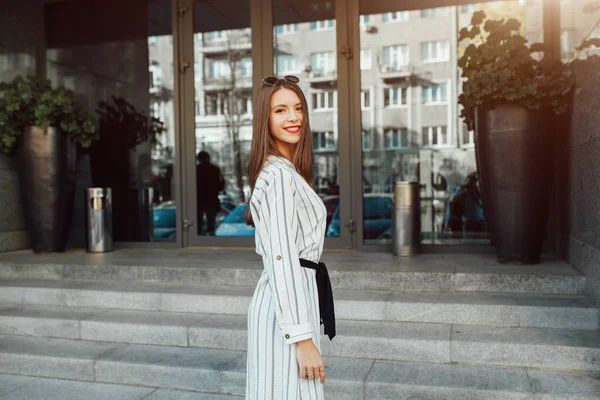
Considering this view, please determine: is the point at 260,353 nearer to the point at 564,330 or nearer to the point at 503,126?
the point at 564,330

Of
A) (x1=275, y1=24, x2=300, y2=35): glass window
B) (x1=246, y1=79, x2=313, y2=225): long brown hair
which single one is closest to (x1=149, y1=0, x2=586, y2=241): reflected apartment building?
(x1=275, y1=24, x2=300, y2=35): glass window

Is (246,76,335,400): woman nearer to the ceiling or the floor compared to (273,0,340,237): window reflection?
nearer to the floor

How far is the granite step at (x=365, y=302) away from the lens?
407 cm

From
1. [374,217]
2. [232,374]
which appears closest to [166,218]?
[374,217]

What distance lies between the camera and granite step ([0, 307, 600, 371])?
12.1ft

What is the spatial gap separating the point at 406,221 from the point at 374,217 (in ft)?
2.15

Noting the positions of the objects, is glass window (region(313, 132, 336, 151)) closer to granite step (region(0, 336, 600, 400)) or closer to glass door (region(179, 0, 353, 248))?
glass door (region(179, 0, 353, 248))

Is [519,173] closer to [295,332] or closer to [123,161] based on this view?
[295,332]

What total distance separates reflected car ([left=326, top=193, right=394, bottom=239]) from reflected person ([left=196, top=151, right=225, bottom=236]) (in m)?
1.41

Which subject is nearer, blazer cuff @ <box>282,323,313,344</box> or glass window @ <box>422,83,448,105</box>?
blazer cuff @ <box>282,323,313,344</box>

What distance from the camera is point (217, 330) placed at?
4.29 meters

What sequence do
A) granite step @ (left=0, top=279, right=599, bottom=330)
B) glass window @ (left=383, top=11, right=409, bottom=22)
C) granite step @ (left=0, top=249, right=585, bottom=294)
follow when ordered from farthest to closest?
glass window @ (left=383, top=11, right=409, bottom=22)
granite step @ (left=0, top=249, right=585, bottom=294)
granite step @ (left=0, top=279, right=599, bottom=330)

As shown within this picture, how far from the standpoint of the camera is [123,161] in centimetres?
743

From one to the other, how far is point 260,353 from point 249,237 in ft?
15.9
